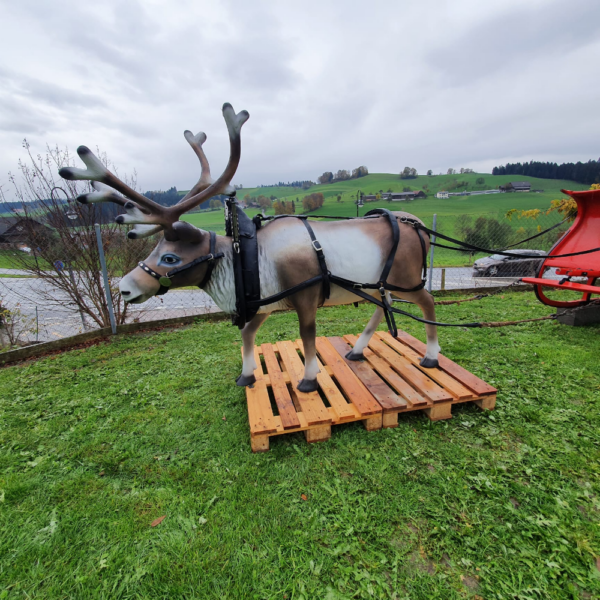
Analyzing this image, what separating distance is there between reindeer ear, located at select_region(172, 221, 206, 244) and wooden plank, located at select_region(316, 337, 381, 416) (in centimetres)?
179

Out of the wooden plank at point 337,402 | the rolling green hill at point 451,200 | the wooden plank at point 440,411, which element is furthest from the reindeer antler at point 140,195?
the rolling green hill at point 451,200

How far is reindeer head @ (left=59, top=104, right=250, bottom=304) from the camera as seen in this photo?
1.86 meters

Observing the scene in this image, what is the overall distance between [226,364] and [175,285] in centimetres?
183

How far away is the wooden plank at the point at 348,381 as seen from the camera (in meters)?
2.52

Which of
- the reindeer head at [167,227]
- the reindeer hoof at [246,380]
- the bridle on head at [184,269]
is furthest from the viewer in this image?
the reindeer hoof at [246,380]

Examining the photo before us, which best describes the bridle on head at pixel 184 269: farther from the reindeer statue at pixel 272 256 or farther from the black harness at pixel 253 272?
the black harness at pixel 253 272

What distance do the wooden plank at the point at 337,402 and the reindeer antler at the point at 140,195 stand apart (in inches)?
72.8

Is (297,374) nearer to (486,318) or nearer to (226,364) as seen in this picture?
(226,364)

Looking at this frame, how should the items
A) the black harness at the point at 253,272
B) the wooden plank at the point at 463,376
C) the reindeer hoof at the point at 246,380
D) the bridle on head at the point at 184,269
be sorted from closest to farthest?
the bridle on head at the point at 184,269 → the black harness at the point at 253,272 → the wooden plank at the point at 463,376 → the reindeer hoof at the point at 246,380

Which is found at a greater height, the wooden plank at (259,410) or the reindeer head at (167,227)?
the reindeer head at (167,227)

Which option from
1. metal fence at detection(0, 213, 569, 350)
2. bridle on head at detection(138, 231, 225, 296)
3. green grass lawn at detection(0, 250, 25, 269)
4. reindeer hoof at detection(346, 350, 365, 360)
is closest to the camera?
bridle on head at detection(138, 231, 225, 296)

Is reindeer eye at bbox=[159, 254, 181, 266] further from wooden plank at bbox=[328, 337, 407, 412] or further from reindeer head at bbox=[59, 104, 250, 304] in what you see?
wooden plank at bbox=[328, 337, 407, 412]

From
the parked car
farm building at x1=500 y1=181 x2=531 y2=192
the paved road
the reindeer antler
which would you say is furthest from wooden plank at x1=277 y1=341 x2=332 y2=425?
farm building at x1=500 y1=181 x2=531 y2=192

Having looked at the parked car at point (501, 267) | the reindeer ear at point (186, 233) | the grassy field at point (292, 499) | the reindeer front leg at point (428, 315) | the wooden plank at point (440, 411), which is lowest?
the parked car at point (501, 267)
